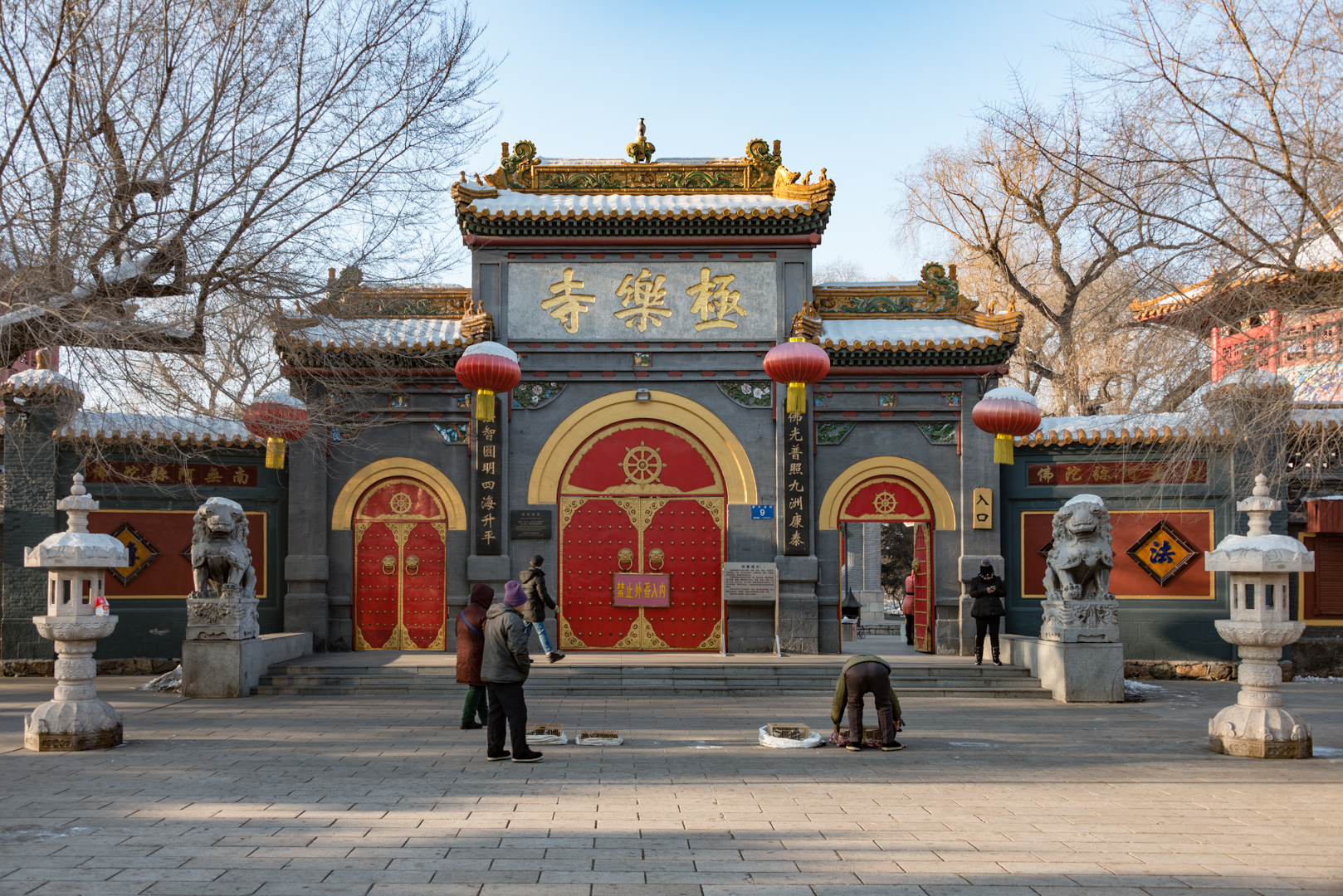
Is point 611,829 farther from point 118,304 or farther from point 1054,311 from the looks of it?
point 1054,311

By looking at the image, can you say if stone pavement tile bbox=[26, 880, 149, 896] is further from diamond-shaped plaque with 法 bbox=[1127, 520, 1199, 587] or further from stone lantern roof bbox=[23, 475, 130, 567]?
diamond-shaped plaque with 法 bbox=[1127, 520, 1199, 587]

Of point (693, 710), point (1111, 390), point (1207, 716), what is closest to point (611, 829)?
point (693, 710)

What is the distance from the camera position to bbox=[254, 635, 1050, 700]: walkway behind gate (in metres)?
11.8

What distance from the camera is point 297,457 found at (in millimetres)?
13805

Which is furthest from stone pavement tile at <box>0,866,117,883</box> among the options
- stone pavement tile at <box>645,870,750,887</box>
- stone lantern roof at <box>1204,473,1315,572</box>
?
stone lantern roof at <box>1204,473,1315,572</box>

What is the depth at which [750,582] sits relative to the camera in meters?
13.4

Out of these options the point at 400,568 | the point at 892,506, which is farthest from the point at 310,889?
the point at 892,506

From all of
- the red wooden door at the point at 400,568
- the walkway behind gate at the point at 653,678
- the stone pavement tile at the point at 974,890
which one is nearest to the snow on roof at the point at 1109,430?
the walkway behind gate at the point at 653,678

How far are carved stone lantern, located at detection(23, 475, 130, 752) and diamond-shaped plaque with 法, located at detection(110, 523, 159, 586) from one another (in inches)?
213

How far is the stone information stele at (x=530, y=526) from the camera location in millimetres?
13859

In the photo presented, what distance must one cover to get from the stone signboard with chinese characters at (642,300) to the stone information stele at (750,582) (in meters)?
3.06

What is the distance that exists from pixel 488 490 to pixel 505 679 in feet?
20.9

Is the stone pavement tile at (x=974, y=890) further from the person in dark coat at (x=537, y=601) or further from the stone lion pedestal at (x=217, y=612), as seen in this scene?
the stone lion pedestal at (x=217, y=612)

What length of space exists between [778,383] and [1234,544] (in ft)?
21.9
